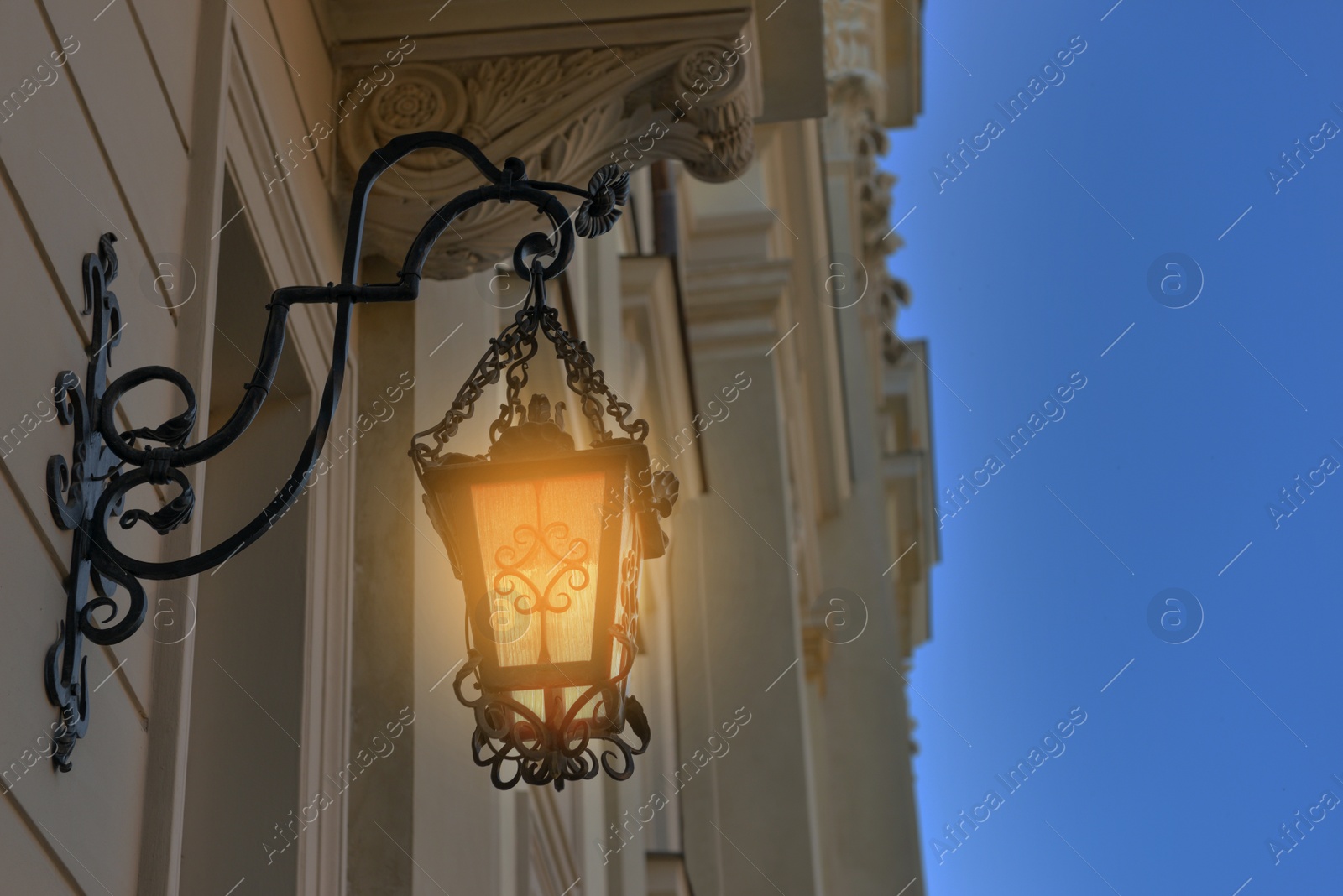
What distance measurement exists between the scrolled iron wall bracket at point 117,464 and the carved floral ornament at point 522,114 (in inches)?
77.4

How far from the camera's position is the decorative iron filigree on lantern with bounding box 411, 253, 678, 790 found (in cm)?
288

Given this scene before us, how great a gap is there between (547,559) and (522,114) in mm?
2240

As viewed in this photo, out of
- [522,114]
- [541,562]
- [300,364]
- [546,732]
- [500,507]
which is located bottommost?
[546,732]

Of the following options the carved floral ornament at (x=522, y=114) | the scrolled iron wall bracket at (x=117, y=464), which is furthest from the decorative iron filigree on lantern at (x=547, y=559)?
the carved floral ornament at (x=522, y=114)

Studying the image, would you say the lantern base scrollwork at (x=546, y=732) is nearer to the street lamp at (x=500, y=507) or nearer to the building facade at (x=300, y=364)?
the street lamp at (x=500, y=507)

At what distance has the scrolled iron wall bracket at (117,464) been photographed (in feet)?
8.41

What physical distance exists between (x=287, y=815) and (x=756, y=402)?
36.6 feet

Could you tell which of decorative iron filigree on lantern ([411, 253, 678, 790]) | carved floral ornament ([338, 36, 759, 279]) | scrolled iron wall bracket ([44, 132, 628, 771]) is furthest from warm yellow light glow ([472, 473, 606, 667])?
carved floral ornament ([338, 36, 759, 279])

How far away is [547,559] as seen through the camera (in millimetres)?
2928

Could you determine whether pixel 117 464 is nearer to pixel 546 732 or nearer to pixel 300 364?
pixel 546 732

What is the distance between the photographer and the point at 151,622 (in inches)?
118

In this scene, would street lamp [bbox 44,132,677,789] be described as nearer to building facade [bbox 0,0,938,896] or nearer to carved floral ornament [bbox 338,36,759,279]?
building facade [bbox 0,0,938,896]

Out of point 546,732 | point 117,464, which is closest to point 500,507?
point 546,732

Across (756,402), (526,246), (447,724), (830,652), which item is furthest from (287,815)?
(830,652)
